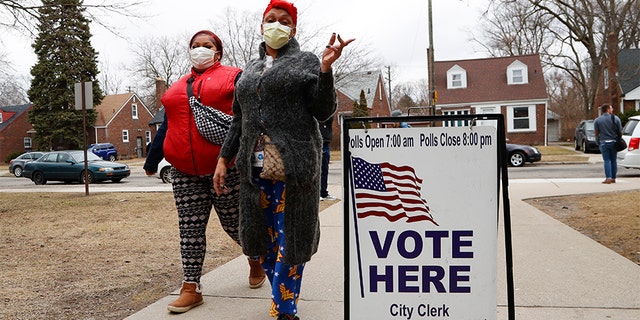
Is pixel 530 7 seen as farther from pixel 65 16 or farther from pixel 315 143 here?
pixel 315 143

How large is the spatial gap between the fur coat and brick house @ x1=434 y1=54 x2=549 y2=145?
31260 millimetres

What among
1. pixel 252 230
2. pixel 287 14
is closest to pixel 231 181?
pixel 252 230

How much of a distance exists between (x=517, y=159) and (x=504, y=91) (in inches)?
666

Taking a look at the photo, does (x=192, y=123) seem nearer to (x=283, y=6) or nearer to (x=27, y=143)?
(x=283, y=6)

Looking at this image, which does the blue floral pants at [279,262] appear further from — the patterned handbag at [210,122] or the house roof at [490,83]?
the house roof at [490,83]

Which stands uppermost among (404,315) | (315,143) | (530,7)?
(530,7)

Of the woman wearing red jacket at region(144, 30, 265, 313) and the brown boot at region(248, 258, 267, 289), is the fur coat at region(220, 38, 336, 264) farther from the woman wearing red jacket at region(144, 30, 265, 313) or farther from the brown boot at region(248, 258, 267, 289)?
the brown boot at region(248, 258, 267, 289)

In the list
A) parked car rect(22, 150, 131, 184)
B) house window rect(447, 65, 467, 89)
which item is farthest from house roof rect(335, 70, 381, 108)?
parked car rect(22, 150, 131, 184)

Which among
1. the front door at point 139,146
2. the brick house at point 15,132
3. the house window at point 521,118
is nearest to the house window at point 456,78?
the house window at point 521,118

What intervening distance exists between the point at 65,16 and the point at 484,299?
11.7 metres

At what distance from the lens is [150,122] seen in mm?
57969

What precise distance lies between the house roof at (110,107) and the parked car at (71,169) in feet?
107

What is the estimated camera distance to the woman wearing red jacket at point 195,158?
3.70 m

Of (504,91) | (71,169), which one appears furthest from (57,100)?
(504,91)
